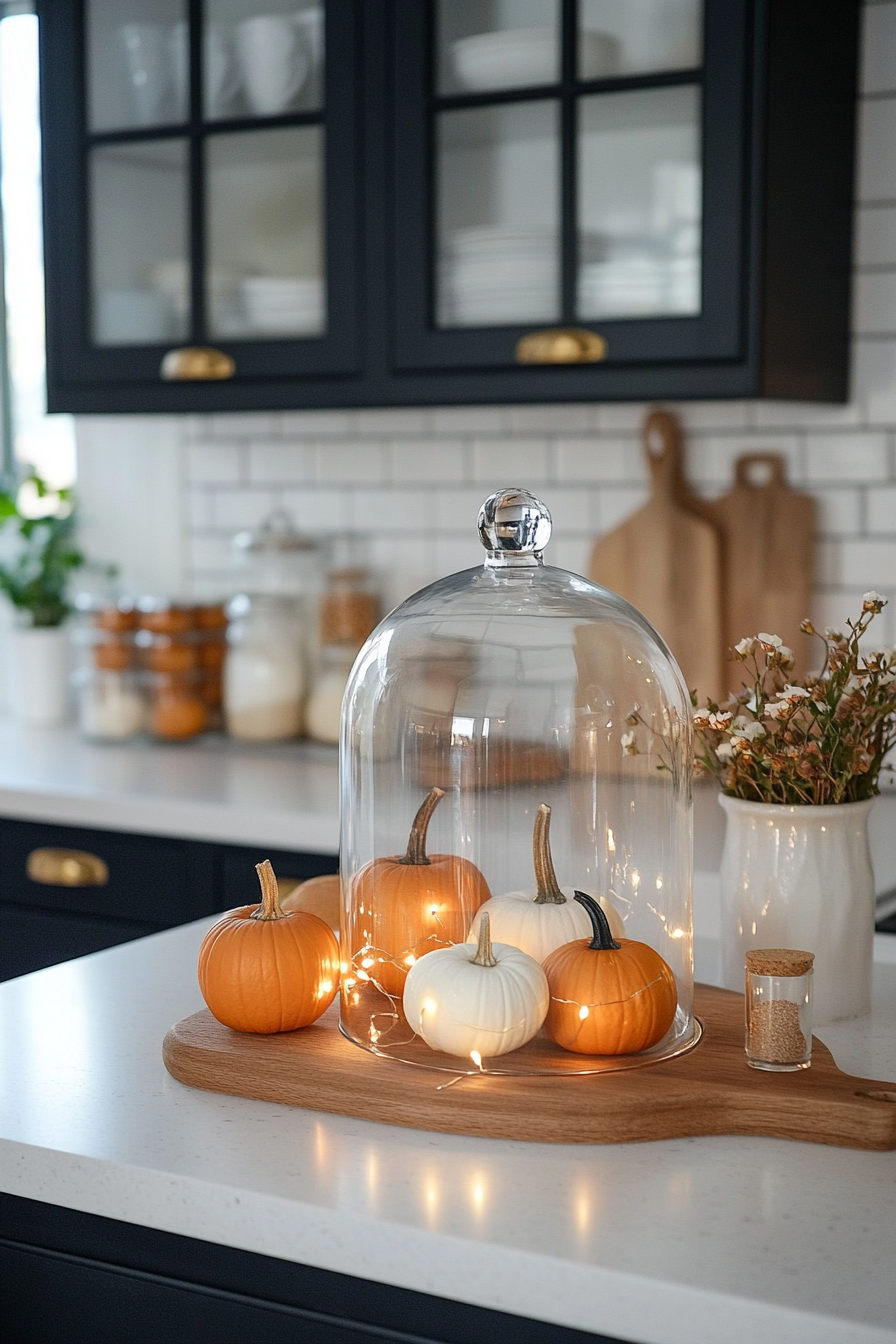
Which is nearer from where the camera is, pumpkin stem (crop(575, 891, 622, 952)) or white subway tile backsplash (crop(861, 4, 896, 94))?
pumpkin stem (crop(575, 891, 622, 952))

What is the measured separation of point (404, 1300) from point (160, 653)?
80.5 inches

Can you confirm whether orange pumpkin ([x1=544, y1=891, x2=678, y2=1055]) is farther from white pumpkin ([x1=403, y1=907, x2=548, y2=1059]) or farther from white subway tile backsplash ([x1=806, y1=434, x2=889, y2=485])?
white subway tile backsplash ([x1=806, y1=434, x2=889, y2=485])

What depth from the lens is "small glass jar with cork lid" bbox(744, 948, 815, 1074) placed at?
109 centimetres

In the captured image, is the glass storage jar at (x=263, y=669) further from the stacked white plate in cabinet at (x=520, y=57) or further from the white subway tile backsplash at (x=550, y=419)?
the stacked white plate in cabinet at (x=520, y=57)

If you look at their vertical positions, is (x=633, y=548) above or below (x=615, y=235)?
below

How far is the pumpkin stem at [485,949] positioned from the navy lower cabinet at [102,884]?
3.81ft

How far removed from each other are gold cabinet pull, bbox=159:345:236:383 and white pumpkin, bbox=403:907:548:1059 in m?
1.70

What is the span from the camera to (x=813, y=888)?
128 centimetres

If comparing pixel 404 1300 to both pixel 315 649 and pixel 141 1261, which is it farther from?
pixel 315 649

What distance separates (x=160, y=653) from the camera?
114 inches

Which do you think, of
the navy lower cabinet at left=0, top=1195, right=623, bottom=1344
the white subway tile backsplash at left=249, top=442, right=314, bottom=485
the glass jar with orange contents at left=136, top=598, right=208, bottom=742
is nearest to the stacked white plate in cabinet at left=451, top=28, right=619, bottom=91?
the white subway tile backsplash at left=249, top=442, right=314, bottom=485

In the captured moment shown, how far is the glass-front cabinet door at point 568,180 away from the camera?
2.16 meters

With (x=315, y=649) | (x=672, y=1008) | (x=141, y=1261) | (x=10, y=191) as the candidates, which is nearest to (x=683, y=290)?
(x=315, y=649)

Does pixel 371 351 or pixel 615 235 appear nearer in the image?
pixel 615 235
